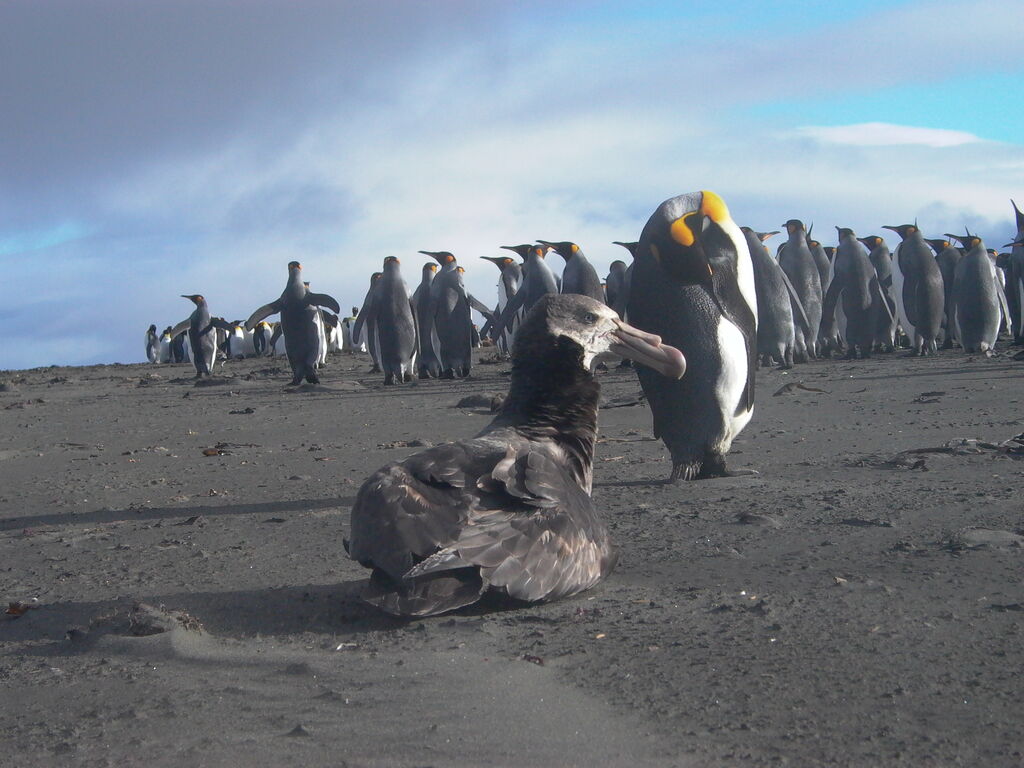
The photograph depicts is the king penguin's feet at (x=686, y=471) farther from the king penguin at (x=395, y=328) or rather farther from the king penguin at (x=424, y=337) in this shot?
the king penguin at (x=424, y=337)

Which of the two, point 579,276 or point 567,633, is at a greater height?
point 579,276

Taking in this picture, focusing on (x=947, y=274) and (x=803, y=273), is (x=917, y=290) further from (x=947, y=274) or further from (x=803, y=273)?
(x=947, y=274)

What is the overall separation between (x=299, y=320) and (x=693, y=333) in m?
13.7

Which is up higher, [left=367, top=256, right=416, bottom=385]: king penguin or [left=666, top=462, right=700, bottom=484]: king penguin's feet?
[left=367, top=256, right=416, bottom=385]: king penguin

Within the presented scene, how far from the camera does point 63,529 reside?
5.17 meters

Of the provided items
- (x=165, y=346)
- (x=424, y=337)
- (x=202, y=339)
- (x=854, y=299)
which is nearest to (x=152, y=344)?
(x=165, y=346)

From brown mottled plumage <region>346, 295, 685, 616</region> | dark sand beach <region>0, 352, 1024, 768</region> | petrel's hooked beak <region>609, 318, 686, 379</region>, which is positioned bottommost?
dark sand beach <region>0, 352, 1024, 768</region>

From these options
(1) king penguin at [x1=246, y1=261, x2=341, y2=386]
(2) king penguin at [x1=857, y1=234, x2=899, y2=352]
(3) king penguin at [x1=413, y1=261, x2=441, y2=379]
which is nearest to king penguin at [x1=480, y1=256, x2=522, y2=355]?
(3) king penguin at [x1=413, y1=261, x2=441, y2=379]

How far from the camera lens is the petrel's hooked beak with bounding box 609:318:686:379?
3.99 meters

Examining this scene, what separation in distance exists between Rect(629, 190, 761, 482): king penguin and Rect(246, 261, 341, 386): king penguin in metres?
11.8

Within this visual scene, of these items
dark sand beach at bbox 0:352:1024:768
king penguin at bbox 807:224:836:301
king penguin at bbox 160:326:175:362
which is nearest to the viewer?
Result: dark sand beach at bbox 0:352:1024:768

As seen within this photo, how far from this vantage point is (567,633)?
311 cm

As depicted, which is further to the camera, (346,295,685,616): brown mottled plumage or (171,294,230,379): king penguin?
(171,294,230,379): king penguin

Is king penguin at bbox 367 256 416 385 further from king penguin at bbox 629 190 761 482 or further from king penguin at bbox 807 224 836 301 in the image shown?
king penguin at bbox 629 190 761 482
